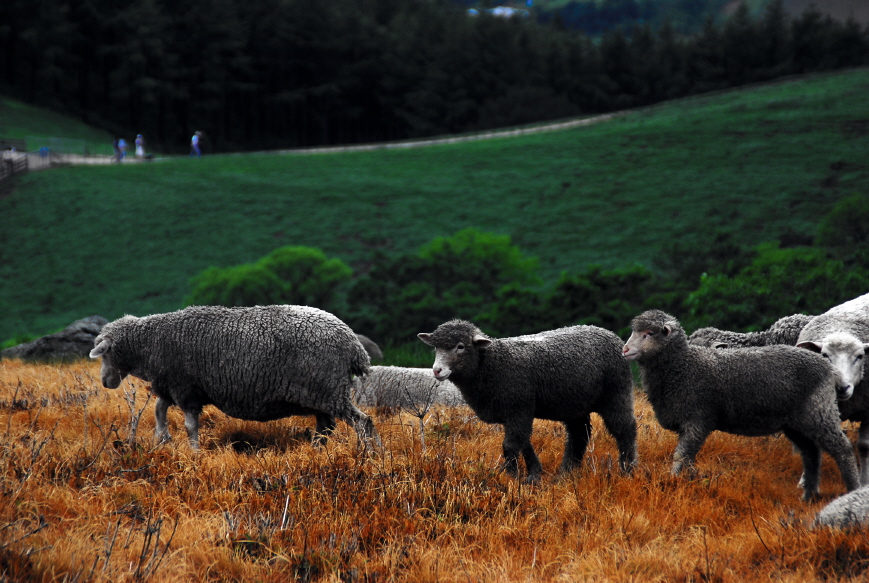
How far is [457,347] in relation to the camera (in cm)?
617

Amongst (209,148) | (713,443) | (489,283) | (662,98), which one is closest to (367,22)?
(209,148)

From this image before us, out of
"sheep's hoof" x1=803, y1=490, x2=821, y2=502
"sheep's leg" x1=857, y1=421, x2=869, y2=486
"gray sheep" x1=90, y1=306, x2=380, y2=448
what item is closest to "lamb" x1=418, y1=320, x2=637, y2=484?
"gray sheep" x1=90, y1=306, x2=380, y2=448

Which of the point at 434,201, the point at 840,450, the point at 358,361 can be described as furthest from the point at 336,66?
the point at 840,450

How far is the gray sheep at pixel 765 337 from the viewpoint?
8.26m

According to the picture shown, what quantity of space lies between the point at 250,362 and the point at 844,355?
545cm

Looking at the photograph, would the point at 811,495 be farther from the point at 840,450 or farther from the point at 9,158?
the point at 9,158

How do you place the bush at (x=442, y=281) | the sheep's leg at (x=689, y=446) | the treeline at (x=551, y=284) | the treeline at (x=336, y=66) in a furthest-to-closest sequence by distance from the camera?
the treeline at (x=336, y=66)
the bush at (x=442, y=281)
the treeline at (x=551, y=284)
the sheep's leg at (x=689, y=446)

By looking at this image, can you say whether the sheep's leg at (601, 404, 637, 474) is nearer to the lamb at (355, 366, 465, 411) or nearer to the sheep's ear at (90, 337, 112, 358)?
the lamb at (355, 366, 465, 411)

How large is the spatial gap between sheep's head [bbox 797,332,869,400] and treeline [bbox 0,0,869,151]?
61.3 metres

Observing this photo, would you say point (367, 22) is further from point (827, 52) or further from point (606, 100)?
point (827, 52)

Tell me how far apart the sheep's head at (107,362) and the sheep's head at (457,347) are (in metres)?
3.62

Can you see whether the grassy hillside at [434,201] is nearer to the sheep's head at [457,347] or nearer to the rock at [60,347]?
the rock at [60,347]

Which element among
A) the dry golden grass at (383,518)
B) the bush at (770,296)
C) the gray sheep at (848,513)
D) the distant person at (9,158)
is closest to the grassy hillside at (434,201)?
the distant person at (9,158)

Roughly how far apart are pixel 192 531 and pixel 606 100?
7063cm
